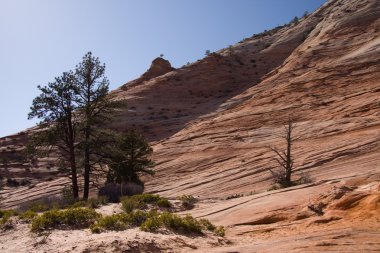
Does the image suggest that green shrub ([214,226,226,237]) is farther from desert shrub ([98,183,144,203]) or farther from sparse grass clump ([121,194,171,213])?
desert shrub ([98,183,144,203])

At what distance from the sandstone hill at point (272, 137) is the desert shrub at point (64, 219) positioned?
4.20 metres

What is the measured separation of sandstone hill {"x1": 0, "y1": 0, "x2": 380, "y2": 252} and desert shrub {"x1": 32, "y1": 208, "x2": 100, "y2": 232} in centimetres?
420

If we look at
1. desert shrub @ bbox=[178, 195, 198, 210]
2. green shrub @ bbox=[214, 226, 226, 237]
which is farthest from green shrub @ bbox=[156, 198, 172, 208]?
green shrub @ bbox=[214, 226, 226, 237]

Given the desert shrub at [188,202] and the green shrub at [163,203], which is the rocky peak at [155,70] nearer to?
the desert shrub at [188,202]

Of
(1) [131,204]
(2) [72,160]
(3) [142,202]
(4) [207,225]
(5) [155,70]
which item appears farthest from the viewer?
(5) [155,70]

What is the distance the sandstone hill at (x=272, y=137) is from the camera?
10844 mm

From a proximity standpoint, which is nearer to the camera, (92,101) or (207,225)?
(207,225)

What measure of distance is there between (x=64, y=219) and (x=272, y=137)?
2228 centimetres

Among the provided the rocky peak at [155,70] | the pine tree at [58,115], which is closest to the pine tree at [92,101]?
the pine tree at [58,115]

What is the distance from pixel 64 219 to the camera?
38.8 feet

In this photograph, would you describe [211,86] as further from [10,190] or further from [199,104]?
[10,190]

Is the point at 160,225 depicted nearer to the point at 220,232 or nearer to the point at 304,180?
the point at 220,232

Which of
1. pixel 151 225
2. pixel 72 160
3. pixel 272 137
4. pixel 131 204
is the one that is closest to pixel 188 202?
pixel 131 204

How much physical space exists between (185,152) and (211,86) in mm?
25576
